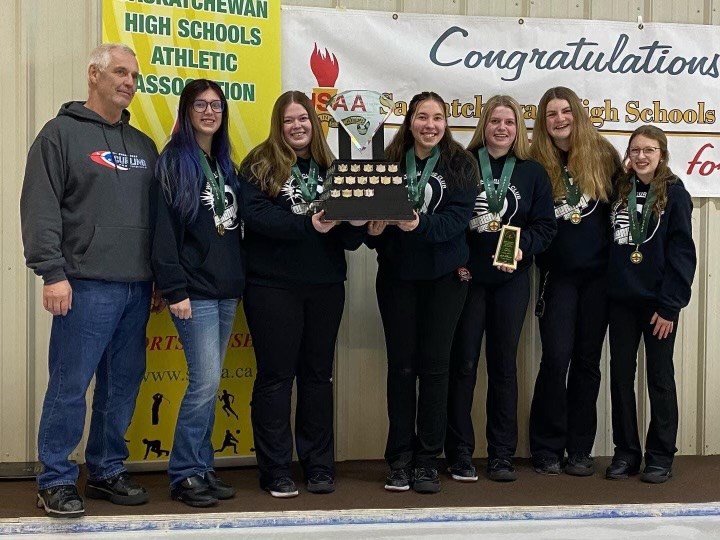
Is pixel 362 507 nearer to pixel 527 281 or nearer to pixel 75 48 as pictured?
pixel 527 281

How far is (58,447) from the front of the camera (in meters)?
2.99

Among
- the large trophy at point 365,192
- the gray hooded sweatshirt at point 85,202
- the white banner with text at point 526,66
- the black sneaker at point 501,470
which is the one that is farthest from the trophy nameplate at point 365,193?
the black sneaker at point 501,470

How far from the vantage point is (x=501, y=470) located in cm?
358

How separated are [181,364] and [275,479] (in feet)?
2.46

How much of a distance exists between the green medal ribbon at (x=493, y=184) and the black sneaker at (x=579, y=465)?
1.14 metres

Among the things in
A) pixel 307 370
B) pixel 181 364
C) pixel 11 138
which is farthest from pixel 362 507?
pixel 11 138

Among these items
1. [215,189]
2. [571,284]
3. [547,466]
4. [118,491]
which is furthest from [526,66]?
[118,491]

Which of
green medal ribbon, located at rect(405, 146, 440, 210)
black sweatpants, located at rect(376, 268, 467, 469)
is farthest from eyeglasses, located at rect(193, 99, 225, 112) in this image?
black sweatpants, located at rect(376, 268, 467, 469)

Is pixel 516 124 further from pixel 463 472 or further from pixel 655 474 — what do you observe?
pixel 655 474

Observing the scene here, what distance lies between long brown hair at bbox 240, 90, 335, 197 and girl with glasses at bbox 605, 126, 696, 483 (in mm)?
1293

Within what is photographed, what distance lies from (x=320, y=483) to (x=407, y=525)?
0.49 m

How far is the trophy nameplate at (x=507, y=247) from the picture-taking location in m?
3.43

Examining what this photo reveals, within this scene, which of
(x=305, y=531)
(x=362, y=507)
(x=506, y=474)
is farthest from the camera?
(x=506, y=474)

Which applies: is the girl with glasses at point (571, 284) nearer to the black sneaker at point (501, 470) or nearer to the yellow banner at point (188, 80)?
the black sneaker at point (501, 470)
